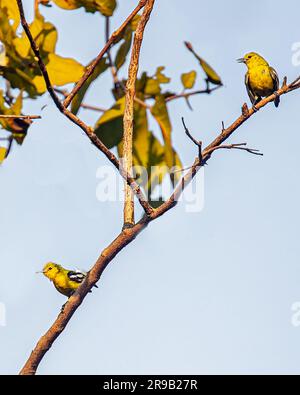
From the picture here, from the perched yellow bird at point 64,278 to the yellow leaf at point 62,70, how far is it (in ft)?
5.40

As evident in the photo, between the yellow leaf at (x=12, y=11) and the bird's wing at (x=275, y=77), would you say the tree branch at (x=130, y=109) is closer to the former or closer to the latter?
the yellow leaf at (x=12, y=11)

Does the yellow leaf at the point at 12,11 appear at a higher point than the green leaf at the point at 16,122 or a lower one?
higher

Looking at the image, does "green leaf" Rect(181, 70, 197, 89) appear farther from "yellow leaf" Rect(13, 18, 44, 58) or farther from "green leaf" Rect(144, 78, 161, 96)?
"yellow leaf" Rect(13, 18, 44, 58)

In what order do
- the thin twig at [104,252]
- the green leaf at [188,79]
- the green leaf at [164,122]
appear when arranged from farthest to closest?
1. the green leaf at [188,79]
2. the green leaf at [164,122]
3. the thin twig at [104,252]

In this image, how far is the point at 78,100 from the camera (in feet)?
14.7

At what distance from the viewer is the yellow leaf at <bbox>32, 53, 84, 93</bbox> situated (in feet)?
15.8

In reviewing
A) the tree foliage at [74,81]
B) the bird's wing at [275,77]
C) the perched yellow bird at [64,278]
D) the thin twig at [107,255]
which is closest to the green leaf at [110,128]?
the tree foliage at [74,81]

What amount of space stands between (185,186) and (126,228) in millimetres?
292

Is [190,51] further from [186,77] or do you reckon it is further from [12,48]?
[12,48]

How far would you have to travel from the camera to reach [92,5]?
4863 mm

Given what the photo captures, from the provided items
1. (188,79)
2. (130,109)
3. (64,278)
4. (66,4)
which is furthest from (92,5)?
(64,278)

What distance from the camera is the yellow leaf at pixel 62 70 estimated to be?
481 centimetres

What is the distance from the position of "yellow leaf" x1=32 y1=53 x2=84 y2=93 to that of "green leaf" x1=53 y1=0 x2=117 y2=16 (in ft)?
0.94

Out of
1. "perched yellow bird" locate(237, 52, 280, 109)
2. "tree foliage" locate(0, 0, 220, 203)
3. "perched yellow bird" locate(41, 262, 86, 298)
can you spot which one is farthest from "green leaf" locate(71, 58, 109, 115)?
"perched yellow bird" locate(237, 52, 280, 109)
